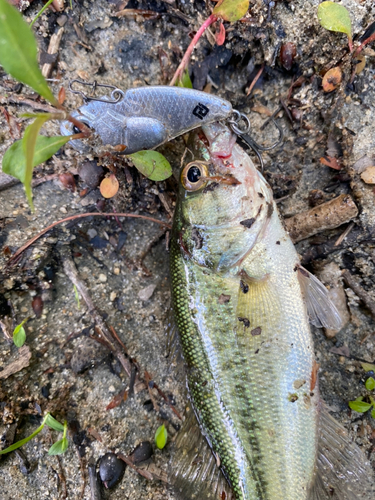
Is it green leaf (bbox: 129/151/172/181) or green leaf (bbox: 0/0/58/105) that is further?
green leaf (bbox: 129/151/172/181)

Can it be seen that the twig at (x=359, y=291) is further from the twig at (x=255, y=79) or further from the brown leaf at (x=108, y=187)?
the brown leaf at (x=108, y=187)

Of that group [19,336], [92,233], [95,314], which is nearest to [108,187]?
[92,233]

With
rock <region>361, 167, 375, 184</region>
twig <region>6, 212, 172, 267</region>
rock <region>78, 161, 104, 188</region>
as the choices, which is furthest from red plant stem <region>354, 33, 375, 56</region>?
rock <region>78, 161, 104, 188</region>

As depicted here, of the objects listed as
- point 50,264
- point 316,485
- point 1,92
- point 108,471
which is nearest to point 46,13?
point 1,92

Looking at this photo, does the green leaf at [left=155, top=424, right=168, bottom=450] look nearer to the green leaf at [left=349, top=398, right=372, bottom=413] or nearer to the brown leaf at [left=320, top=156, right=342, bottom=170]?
the green leaf at [left=349, top=398, right=372, bottom=413]

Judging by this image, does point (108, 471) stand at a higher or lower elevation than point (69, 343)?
lower

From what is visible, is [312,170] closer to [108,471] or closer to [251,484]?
[251,484]
